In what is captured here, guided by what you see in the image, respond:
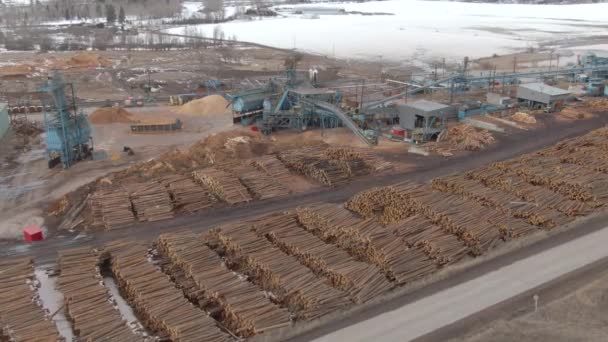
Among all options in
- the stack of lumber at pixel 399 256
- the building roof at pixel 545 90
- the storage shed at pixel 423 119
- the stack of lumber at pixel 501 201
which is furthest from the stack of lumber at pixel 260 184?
the building roof at pixel 545 90

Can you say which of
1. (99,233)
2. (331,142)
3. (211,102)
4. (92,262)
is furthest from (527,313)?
(211,102)

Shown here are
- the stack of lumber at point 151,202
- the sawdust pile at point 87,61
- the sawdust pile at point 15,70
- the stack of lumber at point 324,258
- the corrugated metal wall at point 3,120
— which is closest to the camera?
the stack of lumber at point 324,258

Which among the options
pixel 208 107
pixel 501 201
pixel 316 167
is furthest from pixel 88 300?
pixel 208 107

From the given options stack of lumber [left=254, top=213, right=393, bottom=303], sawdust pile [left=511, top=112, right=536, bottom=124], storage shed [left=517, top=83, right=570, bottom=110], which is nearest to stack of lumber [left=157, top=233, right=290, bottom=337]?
stack of lumber [left=254, top=213, right=393, bottom=303]

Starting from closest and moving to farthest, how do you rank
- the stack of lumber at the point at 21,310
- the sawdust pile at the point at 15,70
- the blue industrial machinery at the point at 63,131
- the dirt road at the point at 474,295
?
the stack of lumber at the point at 21,310 → the dirt road at the point at 474,295 → the blue industrial machinery at the point at 63,131 → the sawdust pile at the point at 15,70

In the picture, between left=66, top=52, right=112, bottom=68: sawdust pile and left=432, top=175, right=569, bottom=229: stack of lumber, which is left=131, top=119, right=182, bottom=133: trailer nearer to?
left=432, top=175, right=569, bottom=229: stack of lumber

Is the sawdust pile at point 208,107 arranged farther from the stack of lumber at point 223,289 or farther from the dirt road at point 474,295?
the dirt road at point 474,295
